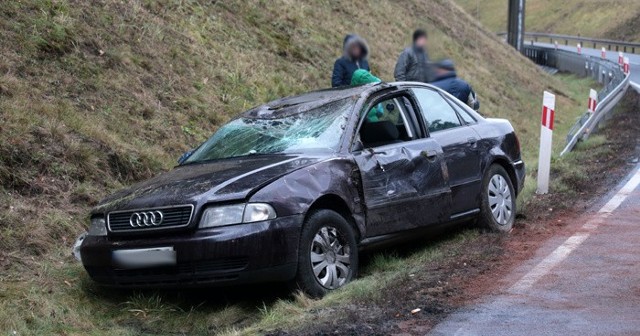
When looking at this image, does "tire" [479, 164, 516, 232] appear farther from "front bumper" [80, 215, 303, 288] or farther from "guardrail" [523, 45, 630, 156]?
"guardrail" [523, 45, 630, 156]

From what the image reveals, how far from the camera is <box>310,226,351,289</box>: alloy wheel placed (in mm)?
6805

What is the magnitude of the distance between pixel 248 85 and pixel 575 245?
6.70 m

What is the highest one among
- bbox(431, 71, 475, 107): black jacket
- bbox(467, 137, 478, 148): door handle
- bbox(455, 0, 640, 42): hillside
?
bbox(431, 71, 475, 107): black jacket

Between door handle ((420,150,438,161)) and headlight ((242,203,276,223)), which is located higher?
door handle ((420,150,438,161))

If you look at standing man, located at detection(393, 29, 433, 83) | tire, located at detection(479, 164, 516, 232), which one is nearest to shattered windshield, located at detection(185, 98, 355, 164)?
tire, located at detection(479, 164, 516, 232)

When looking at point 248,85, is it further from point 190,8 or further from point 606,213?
point 606,213

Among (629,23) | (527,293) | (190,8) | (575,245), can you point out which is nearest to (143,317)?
(527,293)

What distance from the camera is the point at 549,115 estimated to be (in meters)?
11.4

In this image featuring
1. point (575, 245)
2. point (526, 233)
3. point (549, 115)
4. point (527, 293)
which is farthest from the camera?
point (549, 115)

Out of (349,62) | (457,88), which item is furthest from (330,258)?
(457,88)

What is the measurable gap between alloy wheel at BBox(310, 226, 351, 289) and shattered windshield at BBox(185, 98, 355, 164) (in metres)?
0.84

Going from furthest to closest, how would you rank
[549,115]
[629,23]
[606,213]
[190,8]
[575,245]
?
1. [629,23]
2. [190,8]
3. [549,115]
4. [606,213]
5. [575,245]

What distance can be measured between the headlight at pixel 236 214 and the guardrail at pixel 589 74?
924 centimetres

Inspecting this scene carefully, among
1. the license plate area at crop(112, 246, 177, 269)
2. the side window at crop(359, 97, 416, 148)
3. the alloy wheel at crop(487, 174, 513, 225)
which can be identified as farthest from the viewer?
the alloy wheel at crop(487, 174, 513, 225)
